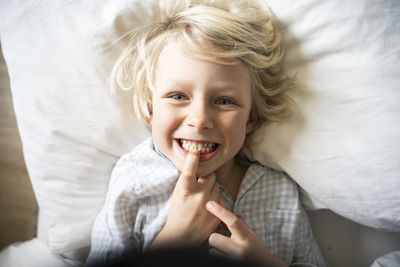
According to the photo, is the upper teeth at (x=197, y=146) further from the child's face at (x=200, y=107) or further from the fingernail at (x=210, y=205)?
the fingernail at (x=210, y=205)

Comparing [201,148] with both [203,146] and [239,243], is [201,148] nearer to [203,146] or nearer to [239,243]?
[203,146]

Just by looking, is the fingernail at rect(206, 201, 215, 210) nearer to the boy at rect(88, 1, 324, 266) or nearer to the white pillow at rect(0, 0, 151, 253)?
the boy at rect(88, 1, 324, 266)

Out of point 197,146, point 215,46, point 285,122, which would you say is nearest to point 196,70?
point 215,46

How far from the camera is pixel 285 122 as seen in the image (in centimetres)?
84

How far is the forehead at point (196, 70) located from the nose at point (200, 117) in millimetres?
58

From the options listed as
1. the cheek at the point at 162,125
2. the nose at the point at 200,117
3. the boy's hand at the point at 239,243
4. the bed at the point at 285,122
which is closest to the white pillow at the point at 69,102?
the bed at the point at 285,122

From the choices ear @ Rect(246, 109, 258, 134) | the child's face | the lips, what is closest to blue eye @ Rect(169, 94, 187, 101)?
the child's face

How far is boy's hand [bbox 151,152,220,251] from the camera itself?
Result: 72 cm

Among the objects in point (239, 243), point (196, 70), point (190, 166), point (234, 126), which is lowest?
point (239, 243)

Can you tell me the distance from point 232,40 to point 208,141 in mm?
271

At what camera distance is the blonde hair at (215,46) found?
2.33 feet

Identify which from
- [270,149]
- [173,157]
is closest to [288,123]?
[270,149]

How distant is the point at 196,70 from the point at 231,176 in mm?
391

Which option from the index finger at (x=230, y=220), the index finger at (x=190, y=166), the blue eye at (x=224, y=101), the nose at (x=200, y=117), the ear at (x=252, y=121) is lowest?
the index finger at (x=230, y=220)
